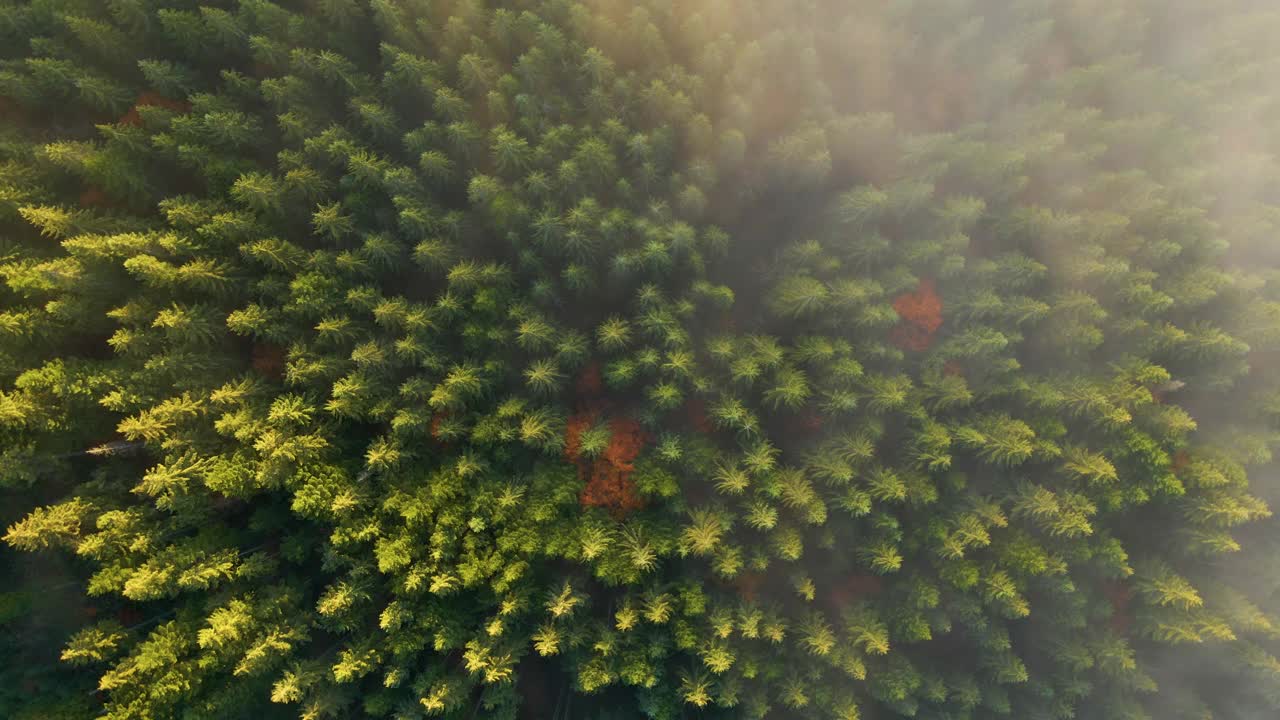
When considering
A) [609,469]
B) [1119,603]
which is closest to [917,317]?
[609,469]

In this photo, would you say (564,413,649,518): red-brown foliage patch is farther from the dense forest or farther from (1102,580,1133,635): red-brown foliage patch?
(1102,580,1133,635): red-brown foliage patch

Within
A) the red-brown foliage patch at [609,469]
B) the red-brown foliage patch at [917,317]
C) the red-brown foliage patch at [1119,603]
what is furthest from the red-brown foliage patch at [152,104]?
the red-brown foliage patch at [1119,603]

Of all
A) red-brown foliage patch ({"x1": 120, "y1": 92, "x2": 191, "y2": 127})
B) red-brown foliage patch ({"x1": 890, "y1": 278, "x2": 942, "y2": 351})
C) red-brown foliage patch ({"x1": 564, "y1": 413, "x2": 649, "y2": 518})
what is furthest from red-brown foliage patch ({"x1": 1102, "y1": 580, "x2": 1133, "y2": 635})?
red-brown foliage patch ({"x1": 120, "y1": 92, "x2": 191, "y2": 127})

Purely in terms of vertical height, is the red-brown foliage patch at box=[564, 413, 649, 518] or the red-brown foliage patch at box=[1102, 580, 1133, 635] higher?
the red-brown foliage patch at box=[564, 413, 649, 518]

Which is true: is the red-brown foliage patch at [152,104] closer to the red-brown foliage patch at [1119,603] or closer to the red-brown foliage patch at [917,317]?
the red-brown foliage patch at [917,317]

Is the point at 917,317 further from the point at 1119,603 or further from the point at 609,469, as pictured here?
the point at 1119,603
